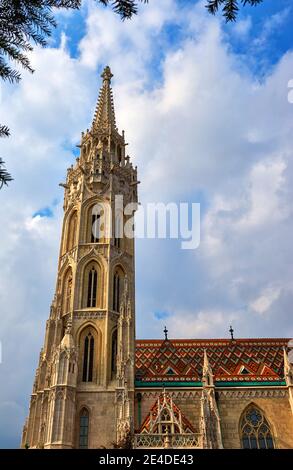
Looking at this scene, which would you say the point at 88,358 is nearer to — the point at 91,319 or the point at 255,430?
the point at 91,319

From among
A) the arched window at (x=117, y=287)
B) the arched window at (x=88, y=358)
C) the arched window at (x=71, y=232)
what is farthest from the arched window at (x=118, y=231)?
the arched window at (x=88, y=358)

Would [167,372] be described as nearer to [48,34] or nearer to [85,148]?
[85,148]

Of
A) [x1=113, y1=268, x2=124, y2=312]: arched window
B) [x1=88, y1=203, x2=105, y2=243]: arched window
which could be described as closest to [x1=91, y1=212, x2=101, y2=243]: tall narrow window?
[x1=88, y1=203, x2=105, y2=243]: arched window

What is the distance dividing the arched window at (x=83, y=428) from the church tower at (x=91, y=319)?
0.17ft

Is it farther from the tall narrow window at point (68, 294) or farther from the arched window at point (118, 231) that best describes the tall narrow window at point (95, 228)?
the tall narrow window at point (68, 294)

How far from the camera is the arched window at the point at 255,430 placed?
2430 centimetres

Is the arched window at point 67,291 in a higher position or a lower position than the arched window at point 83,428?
higher

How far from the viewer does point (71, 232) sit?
31.6 meters

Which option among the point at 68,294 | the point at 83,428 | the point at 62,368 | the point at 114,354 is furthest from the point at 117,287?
the point at 83,428

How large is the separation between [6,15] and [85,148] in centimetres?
3319

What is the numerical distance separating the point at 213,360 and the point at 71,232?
14.2 metres

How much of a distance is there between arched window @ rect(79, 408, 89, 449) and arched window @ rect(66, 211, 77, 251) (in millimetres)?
11643

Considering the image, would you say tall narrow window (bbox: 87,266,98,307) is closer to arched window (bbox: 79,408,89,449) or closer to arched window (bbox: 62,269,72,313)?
arched window (bbox: 62,269,72,313)
